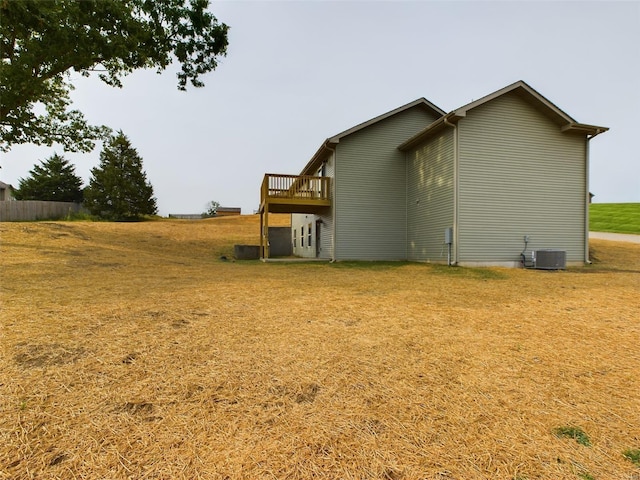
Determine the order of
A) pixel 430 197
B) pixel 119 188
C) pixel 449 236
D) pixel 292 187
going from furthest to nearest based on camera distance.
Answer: pixel 119 188
pixel 292 187
pixel 430 197
pixel 449 236

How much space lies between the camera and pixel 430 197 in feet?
43.9

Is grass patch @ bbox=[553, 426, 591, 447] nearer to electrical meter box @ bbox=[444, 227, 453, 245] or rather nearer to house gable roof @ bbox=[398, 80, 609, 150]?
electrical meter box @ bbox=[444, 227, 453, 245]

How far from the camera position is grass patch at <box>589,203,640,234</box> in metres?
27.1

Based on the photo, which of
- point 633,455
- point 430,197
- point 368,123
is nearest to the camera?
point 633,455

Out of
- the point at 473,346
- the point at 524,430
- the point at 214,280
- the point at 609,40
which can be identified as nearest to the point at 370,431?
the point at 524,430

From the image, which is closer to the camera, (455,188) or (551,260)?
(551,260)

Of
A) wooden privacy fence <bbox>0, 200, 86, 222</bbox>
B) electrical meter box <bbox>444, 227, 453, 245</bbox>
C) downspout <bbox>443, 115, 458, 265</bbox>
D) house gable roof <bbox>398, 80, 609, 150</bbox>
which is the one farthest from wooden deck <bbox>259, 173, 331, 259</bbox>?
wooden privacy fence <bbox>0, 200, 86, 222</bbox>

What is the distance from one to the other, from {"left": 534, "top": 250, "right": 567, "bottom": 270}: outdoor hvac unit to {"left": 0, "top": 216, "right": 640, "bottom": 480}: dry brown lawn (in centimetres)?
616

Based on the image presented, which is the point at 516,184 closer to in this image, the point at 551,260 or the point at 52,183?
the point at 551,260

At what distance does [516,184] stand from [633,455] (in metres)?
11.9

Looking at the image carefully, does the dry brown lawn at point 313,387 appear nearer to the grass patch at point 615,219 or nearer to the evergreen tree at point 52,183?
the grass patch at point 615,219

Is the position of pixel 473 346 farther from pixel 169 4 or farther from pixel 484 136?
pixel 169 4

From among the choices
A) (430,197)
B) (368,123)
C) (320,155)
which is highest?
(368,123)

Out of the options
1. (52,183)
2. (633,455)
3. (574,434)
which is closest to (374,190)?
(574,434)
